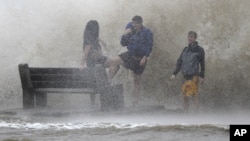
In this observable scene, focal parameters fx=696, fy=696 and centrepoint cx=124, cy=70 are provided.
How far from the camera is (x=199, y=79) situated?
1156cm

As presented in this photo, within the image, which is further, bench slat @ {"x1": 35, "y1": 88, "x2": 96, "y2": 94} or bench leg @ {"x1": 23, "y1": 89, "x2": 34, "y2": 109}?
bench leg @ {"x1": 23, "y1": 89, "x2": 34, "y2": 109}

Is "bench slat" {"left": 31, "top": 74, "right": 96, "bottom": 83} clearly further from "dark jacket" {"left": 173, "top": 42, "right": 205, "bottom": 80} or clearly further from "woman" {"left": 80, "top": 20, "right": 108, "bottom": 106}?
"dark jacket" {"left": 173, "top": 42, "right": 205, "bottom": 80}

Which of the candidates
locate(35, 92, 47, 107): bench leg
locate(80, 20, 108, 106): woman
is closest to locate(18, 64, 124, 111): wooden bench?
locate(35, 92, 47, 107): bench leg

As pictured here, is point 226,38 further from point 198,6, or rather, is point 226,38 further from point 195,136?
point 195,136

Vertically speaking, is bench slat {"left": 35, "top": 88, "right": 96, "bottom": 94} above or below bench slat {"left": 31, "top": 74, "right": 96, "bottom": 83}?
below

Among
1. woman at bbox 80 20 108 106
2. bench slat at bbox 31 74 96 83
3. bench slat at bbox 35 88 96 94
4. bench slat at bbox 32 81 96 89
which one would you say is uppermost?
woman at bbox 80 20 108 106

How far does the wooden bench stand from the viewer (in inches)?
429

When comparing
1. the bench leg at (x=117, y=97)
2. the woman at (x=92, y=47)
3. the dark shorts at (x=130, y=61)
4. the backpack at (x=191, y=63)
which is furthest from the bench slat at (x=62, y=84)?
the backpack at (x=191, y=63)

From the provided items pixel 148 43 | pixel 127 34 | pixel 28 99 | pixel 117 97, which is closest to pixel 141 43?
pixel 148 43

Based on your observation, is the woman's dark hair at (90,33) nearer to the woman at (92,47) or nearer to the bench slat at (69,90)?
the woman at (92,47)

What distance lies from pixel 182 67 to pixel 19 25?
760 centimetres

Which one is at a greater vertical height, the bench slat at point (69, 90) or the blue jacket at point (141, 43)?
the blue jacket at point (141, 43)

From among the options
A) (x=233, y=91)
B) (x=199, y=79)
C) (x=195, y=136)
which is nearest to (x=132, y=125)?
(x=195, y=136)

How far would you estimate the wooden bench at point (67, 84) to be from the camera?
10898 millimetres
